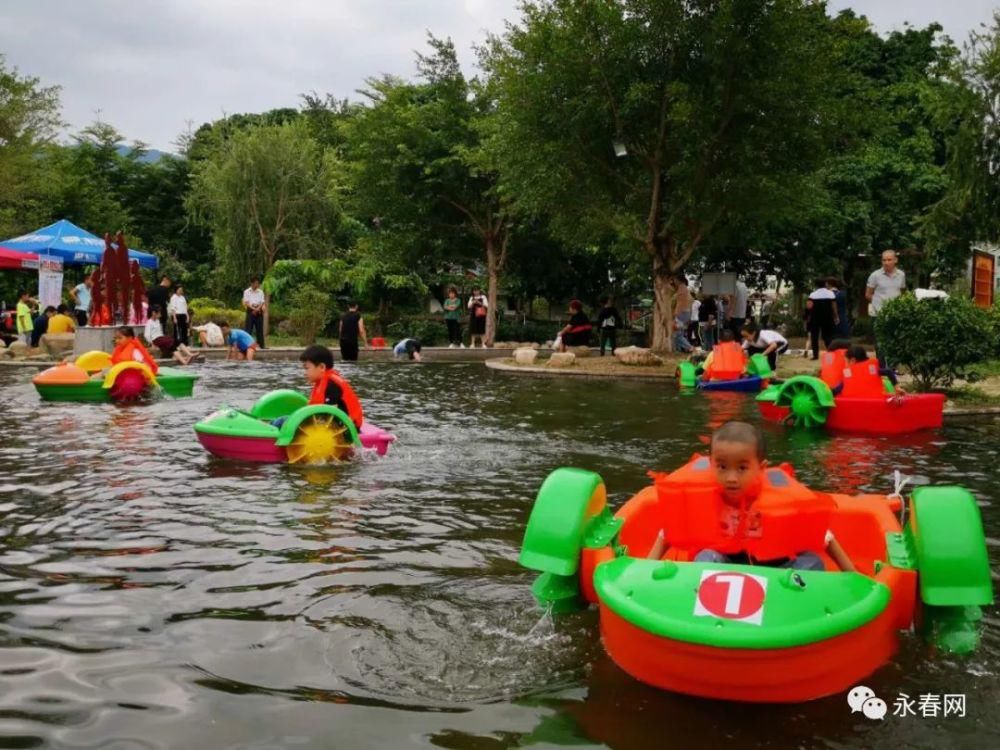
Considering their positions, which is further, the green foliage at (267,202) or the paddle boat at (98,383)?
the green foliage at (267,202)

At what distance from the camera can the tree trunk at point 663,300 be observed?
21.1m

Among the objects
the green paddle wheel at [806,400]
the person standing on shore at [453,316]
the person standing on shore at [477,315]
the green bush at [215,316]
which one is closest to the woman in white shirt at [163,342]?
the green bush at [215,316]

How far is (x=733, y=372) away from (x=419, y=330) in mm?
16374

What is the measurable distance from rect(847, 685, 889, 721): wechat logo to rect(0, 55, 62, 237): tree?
3434 cm

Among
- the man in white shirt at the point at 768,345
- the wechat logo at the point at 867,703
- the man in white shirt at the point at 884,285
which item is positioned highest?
the man in white shirt at the point at 884,285

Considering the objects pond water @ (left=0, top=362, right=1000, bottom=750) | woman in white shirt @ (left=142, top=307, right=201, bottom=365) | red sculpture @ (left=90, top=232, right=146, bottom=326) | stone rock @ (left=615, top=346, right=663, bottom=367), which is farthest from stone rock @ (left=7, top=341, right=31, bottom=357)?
pond water @ (left=0, top=362, right=1000, bottom=750)

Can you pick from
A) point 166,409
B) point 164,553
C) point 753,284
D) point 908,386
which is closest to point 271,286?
point 753,284

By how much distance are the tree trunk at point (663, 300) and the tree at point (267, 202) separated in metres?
15.0

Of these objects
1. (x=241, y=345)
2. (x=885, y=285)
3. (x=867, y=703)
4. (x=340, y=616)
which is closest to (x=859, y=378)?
(x=885, y=285)

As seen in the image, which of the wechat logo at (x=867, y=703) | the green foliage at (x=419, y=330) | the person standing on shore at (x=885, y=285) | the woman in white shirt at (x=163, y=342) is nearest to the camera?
the wechat logo at (x=867, y=703)

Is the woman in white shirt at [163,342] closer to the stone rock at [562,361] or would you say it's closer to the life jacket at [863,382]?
the stone rock at [562,361]

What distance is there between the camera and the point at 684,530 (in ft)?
14.7

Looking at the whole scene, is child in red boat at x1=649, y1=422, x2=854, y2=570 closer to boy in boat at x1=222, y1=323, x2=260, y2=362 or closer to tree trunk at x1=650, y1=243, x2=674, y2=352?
tree trunk at x1=650, y1=243, x2=674, y2=352

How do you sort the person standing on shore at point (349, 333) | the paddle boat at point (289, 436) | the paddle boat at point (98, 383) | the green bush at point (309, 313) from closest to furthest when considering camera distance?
the paddle boat at point (289, 436), the paddle boat at point (98, 383), the person standing on shore at point (349, 333), the green bush at point (309, 313)
